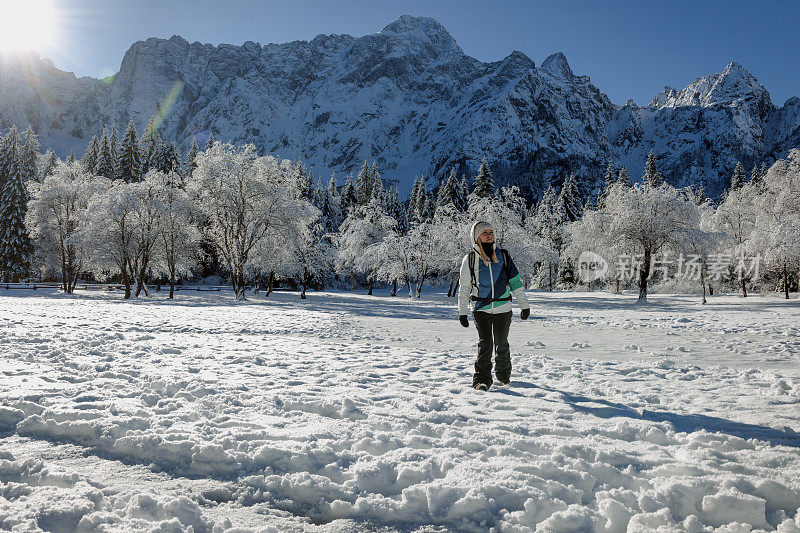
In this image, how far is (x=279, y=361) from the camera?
719cm

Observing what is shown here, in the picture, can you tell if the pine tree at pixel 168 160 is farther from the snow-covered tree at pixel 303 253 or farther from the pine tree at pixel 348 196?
the snow-covered tree at pixel 303 253

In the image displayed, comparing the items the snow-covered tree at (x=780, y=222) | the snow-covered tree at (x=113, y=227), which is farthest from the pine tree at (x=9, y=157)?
the snow-covered tree at (x=780, y=222)

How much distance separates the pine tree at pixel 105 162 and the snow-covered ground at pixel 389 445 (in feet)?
183

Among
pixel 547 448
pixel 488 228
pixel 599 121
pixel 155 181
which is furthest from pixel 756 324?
pixel 599 121

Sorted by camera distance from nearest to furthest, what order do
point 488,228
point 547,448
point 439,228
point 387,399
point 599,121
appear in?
point 547,448
point 387,399
point 488,228
point 439,228
point 599,121

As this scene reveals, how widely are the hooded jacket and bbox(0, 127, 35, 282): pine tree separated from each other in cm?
5282

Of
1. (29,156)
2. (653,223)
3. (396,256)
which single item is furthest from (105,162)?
(653,223)

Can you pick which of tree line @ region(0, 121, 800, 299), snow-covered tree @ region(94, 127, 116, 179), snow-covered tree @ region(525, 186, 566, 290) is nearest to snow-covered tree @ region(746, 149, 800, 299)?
tree line @ region(0, 121, 800, 299)

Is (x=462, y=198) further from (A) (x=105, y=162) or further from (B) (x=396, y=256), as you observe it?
(A) (x=105, y=162)

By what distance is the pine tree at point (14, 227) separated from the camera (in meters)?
41.9

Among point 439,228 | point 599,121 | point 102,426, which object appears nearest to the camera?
point 102,426

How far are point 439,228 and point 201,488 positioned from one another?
1467 inches

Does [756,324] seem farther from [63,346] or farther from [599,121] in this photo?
[599,121]

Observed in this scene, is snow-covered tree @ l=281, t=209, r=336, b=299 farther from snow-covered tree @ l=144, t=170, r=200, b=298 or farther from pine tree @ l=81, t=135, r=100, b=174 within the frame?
pine tree @ l=81, t=135, r=100, b=174
